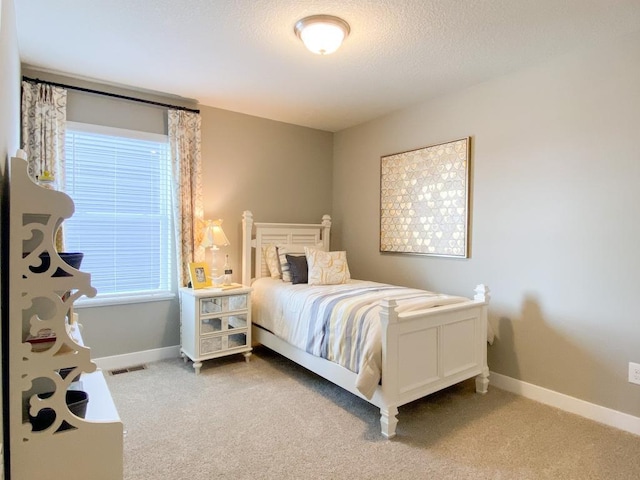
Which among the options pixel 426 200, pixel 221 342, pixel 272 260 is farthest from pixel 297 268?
pixel 426 200

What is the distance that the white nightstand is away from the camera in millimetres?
3271

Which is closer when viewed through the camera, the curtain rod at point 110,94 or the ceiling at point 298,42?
the ceiling at point 298,42

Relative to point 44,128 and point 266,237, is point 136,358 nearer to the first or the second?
point 266,237

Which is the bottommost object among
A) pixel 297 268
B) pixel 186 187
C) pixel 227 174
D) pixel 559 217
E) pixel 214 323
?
pixel 214 323

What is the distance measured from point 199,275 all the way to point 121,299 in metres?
0.69

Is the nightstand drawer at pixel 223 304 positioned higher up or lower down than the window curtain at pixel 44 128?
lower down

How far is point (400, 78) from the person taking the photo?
307 cm

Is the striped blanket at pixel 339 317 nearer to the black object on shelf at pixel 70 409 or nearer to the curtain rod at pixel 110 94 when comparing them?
the black object on shelf at pixel 70 409

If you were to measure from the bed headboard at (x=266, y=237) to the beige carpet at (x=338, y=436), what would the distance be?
4.17 feet

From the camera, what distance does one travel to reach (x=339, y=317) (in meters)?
2.62

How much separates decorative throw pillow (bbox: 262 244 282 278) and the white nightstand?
456 mm

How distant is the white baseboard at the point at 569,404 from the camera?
2379mm

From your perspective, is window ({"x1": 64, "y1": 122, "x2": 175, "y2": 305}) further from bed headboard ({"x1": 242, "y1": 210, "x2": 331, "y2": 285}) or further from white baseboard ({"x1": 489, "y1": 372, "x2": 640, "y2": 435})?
white baseboard ({"x1": 489, "y1": 372, "x2": 640, "y2": 435})

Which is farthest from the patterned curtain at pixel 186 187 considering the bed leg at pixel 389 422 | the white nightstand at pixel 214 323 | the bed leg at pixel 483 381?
the bed leg at pixel 483 381
